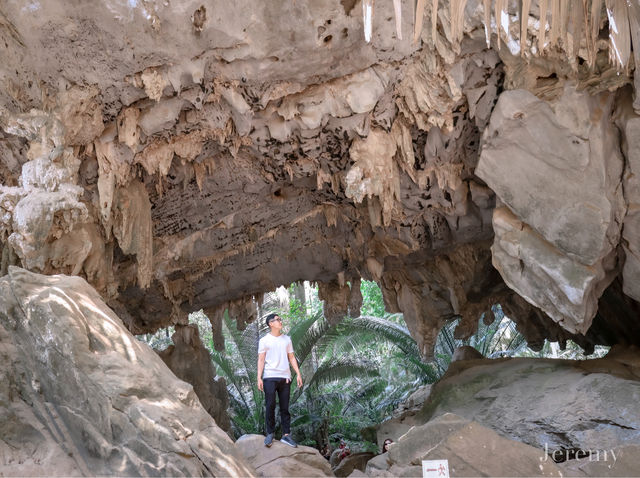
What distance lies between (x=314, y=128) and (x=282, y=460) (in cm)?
377

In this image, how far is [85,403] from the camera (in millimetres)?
4062

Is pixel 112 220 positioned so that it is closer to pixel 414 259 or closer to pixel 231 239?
pixel 231 239

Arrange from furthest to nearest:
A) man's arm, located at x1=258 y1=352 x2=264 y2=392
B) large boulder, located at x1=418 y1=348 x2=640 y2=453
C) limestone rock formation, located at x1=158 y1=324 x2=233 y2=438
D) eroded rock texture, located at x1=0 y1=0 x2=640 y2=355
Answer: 1. limestone rock formation, located at x1=158 y1=324 x2=233 y2=438
2. large boulder, located at x1=418 y1=348 x2=640 y2=453
3. eroded rock texture, located at x1=0 y1=0 x2=640 y2=355
4. man's arm, located at x1=258 y1=352 x2=264 y2=392

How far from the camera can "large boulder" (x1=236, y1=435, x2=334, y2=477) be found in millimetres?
5055

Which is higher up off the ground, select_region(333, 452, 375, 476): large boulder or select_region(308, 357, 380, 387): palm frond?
select_region(333, 452, 375, 476): large boulder

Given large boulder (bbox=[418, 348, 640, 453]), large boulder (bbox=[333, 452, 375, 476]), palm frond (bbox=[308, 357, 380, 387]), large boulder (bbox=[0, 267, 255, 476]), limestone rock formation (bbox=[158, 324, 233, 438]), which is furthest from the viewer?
palm frond (bbox=[308, 357, 380, 387])

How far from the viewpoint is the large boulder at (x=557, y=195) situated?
6.29 meters

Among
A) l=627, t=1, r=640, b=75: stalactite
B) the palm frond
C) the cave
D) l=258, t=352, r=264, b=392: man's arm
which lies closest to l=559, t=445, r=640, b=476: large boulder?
the cave

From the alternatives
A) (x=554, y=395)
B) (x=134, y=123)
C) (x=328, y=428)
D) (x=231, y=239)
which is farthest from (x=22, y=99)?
(x=328, y=428)

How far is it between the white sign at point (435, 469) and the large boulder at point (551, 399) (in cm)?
289

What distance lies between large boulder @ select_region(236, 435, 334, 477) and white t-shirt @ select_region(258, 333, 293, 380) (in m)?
0.69

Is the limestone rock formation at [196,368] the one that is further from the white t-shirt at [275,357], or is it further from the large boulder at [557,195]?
the white t-shirt at [275,357]

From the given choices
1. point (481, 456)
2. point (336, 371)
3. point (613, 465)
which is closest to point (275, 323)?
point (481, 456)

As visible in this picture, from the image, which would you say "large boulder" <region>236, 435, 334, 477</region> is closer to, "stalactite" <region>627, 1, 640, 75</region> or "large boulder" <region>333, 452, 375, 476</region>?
"stalactite" <region>627, 1, 640, 75</region>
